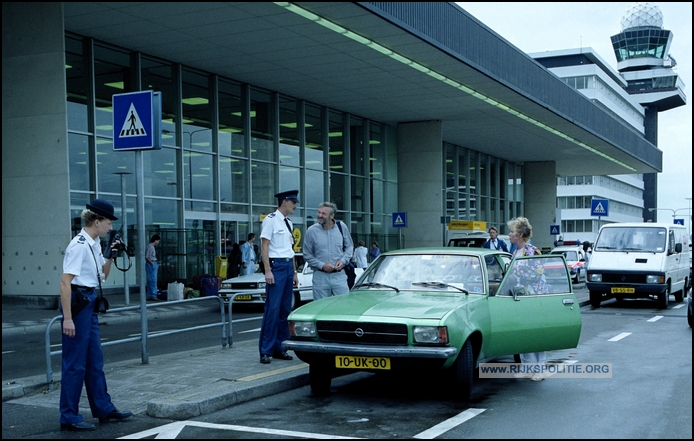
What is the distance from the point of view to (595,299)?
19.0 m

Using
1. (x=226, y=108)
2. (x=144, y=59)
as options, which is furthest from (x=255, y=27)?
(x=226, y=108)

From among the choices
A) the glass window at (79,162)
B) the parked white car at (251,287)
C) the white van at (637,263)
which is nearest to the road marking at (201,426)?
the parked white car at (251,287)

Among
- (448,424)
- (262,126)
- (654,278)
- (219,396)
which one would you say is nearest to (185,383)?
(219,396)

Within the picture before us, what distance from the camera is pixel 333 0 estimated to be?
17.8 meters

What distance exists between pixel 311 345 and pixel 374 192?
96.3 ft

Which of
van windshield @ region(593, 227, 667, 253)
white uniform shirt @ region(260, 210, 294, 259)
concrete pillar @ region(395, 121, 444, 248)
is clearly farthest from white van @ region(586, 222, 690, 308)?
concrete pillar @ region(395, 121, 444, 248)

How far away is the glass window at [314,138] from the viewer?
31870 millimetres

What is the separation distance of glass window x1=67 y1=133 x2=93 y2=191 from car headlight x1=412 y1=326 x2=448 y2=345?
17.0 meters

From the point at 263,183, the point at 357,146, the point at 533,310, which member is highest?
the point at 357,146

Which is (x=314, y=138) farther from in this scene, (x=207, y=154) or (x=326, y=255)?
(x=326, y=255)

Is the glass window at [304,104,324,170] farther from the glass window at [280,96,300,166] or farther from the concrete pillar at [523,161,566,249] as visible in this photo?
the concrete pillar at [523,161,566,249]

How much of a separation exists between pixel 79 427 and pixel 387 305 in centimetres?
292

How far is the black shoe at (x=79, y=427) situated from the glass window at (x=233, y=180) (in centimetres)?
2113

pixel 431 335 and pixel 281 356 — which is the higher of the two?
pixel 431 335
